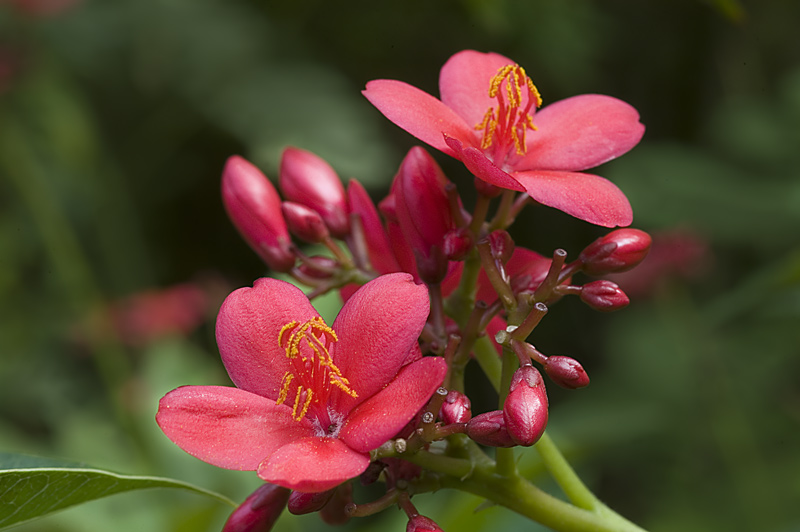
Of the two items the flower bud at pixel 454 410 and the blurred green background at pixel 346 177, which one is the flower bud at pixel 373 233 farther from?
the blurred green background at pixel 346 177

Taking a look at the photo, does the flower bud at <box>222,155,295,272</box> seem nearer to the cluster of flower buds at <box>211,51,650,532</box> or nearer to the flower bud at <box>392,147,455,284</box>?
the cluster of flower buds at <box>211,51,650,532</box>

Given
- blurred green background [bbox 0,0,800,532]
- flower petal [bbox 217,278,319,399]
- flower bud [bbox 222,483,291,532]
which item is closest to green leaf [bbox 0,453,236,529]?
flower bud [bbox 222,483,291,532]

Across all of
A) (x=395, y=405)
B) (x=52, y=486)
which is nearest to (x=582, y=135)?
(x=395, y=405)

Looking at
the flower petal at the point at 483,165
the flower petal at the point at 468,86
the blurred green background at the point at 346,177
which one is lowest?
the blurred green background at the point at 346,177

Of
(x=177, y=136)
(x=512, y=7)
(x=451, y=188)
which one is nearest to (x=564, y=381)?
(x=451, y=188)

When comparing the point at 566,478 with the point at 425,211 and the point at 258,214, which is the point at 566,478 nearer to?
the point at 425,211

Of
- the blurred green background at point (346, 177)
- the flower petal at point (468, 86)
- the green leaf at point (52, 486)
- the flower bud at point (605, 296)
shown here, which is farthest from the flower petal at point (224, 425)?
the blurred green background at point (346, 177)

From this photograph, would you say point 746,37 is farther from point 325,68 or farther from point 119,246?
point 119,246
